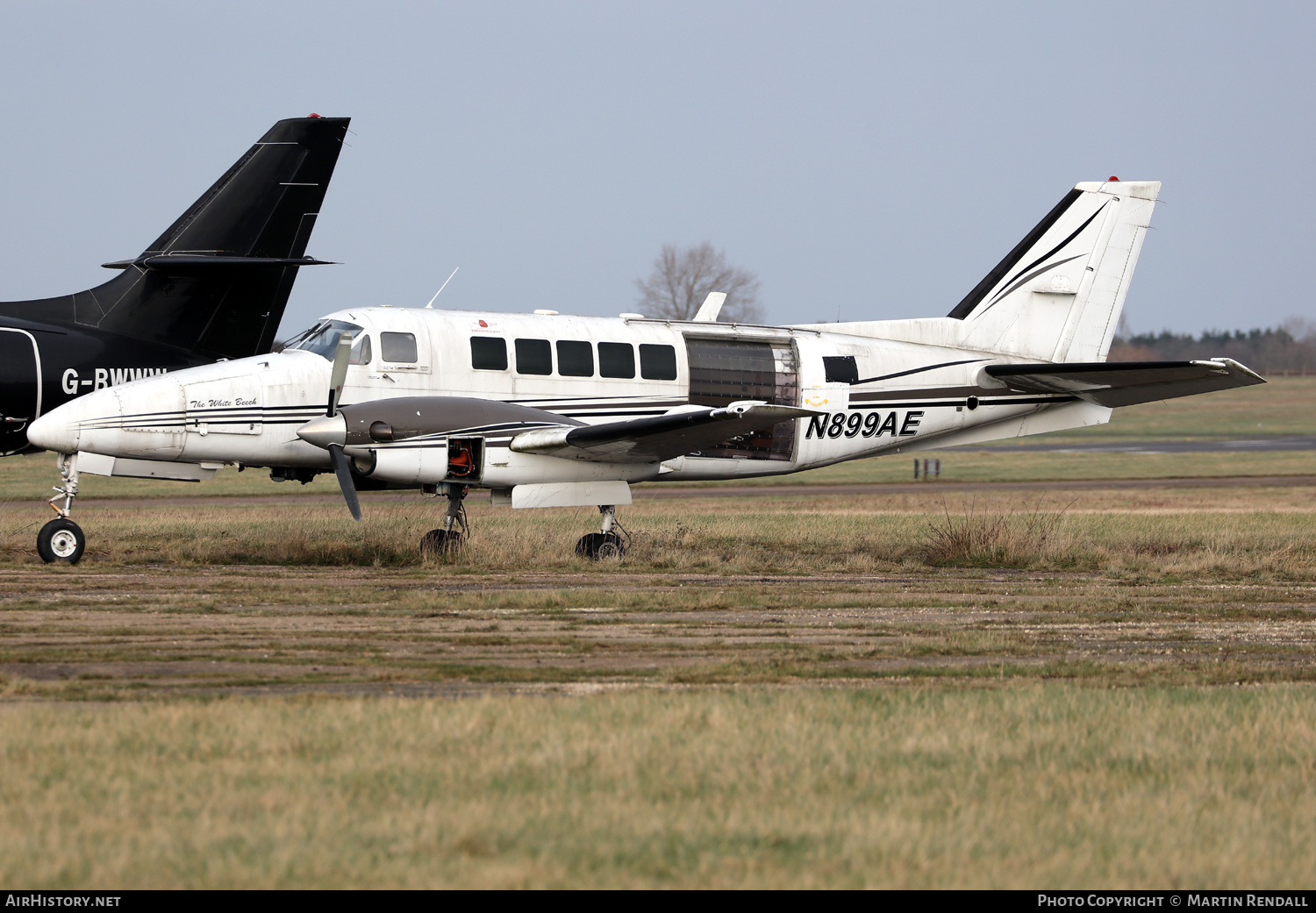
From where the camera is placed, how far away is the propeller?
59.1 feet

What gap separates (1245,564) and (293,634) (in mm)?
13770

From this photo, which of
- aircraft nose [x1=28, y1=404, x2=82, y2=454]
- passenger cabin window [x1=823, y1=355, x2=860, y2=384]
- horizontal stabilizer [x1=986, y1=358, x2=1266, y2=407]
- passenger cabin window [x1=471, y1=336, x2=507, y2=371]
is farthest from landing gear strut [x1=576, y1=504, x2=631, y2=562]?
horizontal stabilizer [x1=986, y1=358, x2=1266, y2=407]

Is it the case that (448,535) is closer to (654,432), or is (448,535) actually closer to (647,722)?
(654,432)

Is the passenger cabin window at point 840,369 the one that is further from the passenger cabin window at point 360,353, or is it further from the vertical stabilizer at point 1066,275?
the passenger cabin window at point 360,353

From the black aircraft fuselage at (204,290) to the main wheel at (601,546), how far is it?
5793 mm

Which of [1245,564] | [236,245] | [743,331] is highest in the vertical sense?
[236,245]

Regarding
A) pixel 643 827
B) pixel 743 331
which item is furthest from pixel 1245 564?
pixel 643 827

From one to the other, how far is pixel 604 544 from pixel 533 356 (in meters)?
2.96

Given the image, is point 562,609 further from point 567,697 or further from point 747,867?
point 747,867

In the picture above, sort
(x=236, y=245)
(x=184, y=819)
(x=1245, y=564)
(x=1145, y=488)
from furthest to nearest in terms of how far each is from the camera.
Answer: (x=1145, y=488)
(x=236, y=245)
(x=1245, y=564)
(x=184, y=819)

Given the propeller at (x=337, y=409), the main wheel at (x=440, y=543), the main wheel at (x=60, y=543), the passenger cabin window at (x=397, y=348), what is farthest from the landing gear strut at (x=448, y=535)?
the main wheel at (x=60, y=543)

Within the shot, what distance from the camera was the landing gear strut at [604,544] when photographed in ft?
64.7

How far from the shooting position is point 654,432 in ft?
61.9
